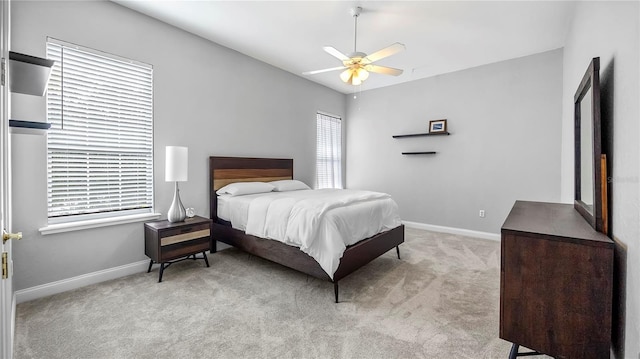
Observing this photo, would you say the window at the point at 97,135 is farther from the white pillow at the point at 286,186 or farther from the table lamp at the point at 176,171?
the white pillow at the point at 286,186

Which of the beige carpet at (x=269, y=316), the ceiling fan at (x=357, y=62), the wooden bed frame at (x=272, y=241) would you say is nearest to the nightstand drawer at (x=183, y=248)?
the beige carpet at (x=269, y=316)

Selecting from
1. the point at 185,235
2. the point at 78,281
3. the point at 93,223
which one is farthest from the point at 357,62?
the point at 78,281

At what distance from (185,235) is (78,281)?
98cm

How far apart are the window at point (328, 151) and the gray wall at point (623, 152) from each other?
433cm

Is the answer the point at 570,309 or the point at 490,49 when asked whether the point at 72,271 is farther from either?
the point at 490,49

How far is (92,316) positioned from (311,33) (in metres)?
3.48

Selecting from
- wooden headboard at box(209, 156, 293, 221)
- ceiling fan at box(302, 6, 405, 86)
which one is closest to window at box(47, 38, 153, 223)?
wooden headboard at box(209, 156, 293, 221)

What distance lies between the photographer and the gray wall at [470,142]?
4.00m

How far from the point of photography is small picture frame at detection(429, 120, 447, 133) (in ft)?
15.8

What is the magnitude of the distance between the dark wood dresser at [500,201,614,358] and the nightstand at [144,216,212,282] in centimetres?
276

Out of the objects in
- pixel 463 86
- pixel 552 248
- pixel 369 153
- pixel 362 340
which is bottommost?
pixel 362 340

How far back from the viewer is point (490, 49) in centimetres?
384

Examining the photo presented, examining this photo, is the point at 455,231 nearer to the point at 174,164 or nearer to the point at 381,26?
the point at 381,26

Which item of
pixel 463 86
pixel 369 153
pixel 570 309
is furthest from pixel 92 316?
pixel 463 86
